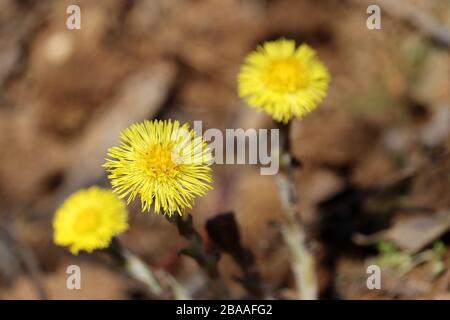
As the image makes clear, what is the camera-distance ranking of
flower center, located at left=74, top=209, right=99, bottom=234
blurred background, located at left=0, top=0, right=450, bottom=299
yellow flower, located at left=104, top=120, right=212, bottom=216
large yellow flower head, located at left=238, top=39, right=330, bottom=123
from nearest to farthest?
yellow flower, located at left=104, top=120, right=212, bottom=216, large yellow flower head, located at left=238, top=39, right=330, bottom=123, flower center, located at left=74, top=209, right=99, bottom=234, blurred background, located at left=0, top=0, right=450, bottom=299

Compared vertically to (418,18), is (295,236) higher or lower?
lower

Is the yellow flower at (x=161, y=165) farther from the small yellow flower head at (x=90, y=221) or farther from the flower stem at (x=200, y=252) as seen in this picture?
the small yellow flower head at (x=90, y=221)

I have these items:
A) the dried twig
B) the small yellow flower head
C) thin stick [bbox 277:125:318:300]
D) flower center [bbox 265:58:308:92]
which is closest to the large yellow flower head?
flower center [bbox 265:58:308:92]

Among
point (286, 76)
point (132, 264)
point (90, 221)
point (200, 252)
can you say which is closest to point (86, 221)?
point (90, 221)

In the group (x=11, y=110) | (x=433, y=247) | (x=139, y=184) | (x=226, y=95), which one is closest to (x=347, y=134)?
(x=226, y=95)

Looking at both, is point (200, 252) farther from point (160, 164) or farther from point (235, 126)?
point (235, 126)

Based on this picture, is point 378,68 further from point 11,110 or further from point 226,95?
point 11,110

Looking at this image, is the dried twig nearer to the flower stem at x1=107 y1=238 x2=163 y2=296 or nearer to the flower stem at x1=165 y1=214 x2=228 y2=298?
the flower stem at x1=165 y1=214 x2=228 y2=298
